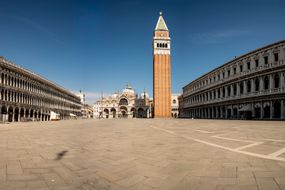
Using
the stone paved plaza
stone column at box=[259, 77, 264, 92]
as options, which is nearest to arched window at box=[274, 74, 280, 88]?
stone column at box=[259, 77, 264, 92]

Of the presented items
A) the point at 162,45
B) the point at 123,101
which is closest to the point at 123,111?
the point at 123,101

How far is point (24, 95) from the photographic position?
49531mm

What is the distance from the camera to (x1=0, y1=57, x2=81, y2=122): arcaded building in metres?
41.4

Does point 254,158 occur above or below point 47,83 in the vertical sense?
below

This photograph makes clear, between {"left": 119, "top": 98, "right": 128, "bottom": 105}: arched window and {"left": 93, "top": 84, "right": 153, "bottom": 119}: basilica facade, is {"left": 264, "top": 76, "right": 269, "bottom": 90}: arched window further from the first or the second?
{"left": 119, "top": 98, "right": 128, "bottom": 105}: arched window

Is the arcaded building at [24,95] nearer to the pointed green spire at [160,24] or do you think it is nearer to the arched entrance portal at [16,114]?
the arched entrance portal at [16,114]

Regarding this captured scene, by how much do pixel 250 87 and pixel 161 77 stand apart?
136 feet

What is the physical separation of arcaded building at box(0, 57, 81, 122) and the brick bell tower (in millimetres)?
33968

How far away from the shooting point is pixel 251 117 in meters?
40.4

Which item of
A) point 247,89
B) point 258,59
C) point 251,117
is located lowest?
point 251,117

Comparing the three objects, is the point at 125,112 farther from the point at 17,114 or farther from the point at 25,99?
the point at 17,114

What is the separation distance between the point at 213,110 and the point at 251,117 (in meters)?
16.0

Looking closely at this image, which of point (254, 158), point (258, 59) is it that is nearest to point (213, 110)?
point (258, 59)

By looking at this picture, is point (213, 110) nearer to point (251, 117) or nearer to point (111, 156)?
point (251, 117)
